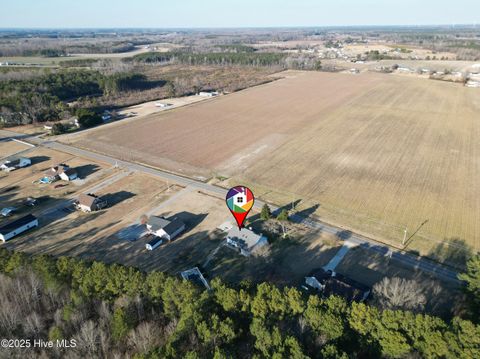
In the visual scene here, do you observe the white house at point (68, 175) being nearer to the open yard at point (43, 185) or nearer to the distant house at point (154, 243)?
the open yard at point (43, 185)

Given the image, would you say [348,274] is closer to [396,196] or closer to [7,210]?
[396,196]

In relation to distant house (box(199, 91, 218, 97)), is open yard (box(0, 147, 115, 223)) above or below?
below

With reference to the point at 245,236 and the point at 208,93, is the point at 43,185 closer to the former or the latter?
the point at 245,236

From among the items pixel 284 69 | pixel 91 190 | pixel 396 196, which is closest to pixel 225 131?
pixel 91 190

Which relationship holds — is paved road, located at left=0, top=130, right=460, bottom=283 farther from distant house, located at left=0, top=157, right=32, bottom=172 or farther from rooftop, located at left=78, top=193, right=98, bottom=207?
Result: rooftop, located at left=78, top=193, right=98, bottom=207

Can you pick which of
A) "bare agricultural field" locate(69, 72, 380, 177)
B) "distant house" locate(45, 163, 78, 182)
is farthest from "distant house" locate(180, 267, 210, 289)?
"distant house" locate(45, 163, 78, 182)
